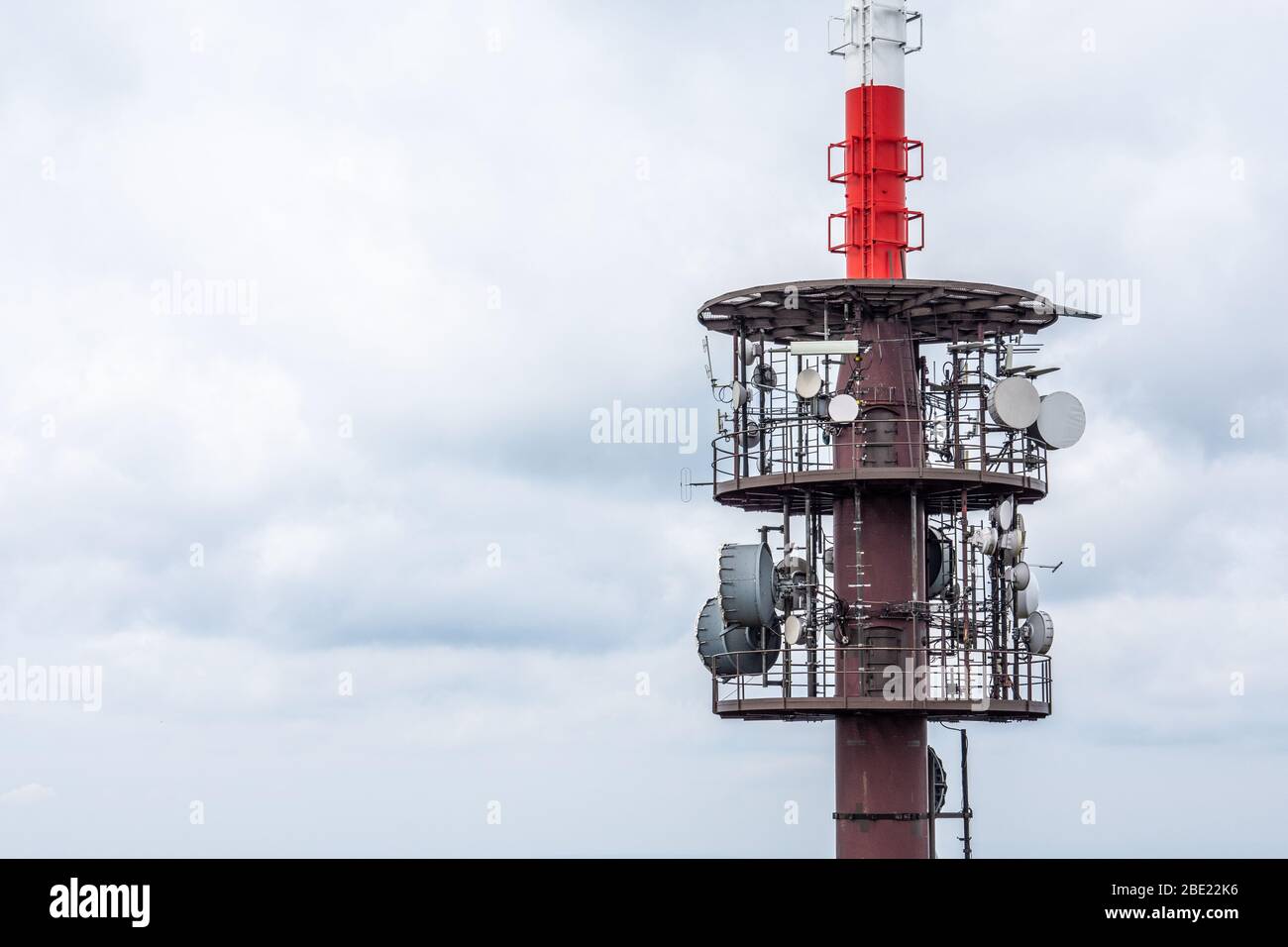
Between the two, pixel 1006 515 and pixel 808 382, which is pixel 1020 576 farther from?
pixel 808 382

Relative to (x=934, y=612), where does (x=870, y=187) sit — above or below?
above

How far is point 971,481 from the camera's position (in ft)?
200

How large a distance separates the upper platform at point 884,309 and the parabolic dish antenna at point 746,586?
664cm

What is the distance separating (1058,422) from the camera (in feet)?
205

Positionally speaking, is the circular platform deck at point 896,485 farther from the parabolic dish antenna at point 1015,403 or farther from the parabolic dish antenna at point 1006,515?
the parabolic dish antenna at point 1015,403

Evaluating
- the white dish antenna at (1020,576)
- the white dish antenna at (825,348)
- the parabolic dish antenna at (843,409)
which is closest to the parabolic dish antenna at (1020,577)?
the white dish antenna at (1020,576)

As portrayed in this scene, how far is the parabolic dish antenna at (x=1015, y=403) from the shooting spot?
202 feet

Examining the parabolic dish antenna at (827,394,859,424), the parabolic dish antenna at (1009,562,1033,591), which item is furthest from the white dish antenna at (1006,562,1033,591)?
the parabolic dish antenna at (827,394,859,424)

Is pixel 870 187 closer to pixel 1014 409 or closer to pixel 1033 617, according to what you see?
pixel 1014 409

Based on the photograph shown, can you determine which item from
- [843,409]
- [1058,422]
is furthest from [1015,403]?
[843,409]

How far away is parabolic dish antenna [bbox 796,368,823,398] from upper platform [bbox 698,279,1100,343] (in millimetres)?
1435
